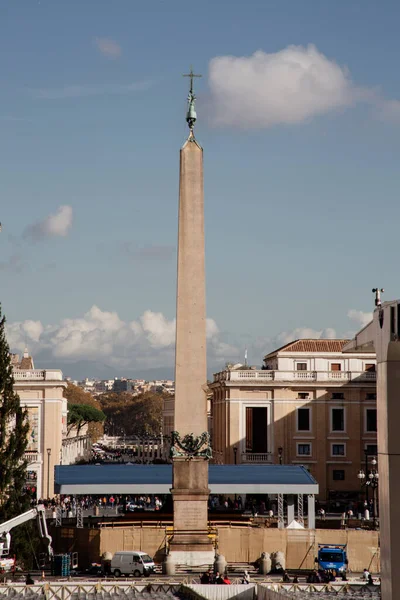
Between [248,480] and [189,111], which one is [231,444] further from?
[189,111]

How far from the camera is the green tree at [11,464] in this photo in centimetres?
4447

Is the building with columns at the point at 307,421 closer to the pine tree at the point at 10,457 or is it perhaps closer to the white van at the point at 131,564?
the pine tree at the point at 10,457

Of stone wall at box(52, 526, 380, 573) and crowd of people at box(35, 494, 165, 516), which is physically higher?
crowd of people at box(35, 494, 165, 516)

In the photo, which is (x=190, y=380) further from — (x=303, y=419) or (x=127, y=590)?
(x=303, y=419)

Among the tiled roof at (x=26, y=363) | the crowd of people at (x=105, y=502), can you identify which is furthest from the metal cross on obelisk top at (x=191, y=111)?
the tiled roof at (x=26, y=363)

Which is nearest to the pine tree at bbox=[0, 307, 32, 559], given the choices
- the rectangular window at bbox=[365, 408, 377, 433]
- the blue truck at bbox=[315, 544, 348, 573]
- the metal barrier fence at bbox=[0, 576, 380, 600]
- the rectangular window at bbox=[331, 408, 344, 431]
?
the blue truck at bbox=[315, 544, 348, 573]

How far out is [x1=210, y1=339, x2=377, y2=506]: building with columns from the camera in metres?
77.8

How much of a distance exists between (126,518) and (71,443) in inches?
3113

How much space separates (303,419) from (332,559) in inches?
1477

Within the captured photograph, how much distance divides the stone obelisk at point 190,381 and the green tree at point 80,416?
11939 centimetres

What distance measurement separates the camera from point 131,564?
39.3m

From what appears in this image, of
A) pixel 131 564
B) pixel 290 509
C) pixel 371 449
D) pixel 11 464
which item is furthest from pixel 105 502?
pixel 131 564

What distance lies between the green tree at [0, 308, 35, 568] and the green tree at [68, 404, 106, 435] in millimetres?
109501

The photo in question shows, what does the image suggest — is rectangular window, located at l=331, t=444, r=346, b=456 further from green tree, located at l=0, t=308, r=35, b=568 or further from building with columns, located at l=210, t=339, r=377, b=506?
green tree, located at l=0, t=308, r=35, b=568
